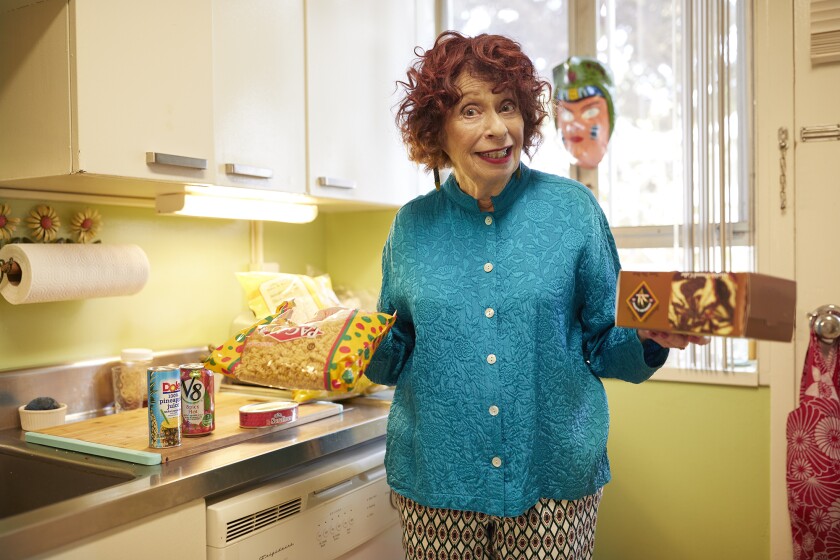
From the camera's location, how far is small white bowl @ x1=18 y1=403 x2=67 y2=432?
5.17ft

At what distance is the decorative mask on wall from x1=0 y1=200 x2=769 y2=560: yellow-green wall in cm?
72

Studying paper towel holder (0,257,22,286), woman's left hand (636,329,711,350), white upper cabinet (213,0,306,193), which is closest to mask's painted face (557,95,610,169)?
white upper cabinet (213,0,306,193)

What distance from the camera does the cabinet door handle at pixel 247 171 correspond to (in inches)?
65.1

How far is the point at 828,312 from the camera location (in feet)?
5.60

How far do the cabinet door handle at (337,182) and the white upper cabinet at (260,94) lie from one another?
0.19 feet

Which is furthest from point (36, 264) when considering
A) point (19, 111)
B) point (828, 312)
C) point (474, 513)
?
point (828, 312)

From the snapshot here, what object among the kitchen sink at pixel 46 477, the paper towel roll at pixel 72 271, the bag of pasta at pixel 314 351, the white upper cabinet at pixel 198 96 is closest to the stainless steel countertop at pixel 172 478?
the kitchen sink at pixel 46 477

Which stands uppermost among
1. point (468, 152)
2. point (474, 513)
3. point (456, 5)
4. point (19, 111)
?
point (456, 5)

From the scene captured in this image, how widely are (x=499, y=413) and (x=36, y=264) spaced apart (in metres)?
1.02

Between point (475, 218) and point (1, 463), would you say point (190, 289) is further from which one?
point (475, 218)

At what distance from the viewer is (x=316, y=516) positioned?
1.54 meters

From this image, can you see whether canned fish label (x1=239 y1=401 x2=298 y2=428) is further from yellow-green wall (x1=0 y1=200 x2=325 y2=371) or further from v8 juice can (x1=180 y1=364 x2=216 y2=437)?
yellow-green wall (x1=0 y1=200 x2=325 y2=371)

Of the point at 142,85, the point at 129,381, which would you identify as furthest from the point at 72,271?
the point at 142,85

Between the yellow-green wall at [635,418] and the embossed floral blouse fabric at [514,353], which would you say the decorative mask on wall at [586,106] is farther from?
the embossed floral blouse fabric at [514,353]
